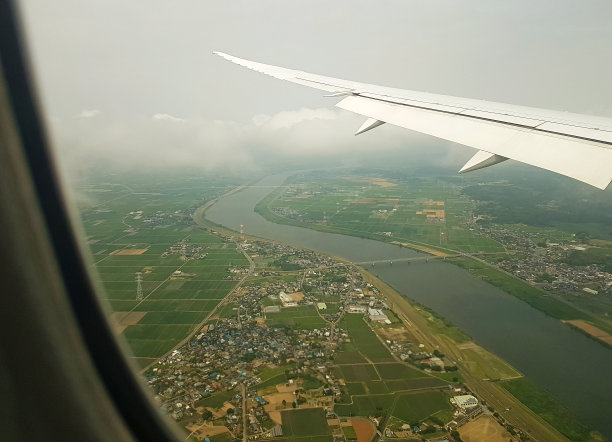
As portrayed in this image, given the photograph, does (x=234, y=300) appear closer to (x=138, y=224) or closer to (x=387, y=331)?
(x=387, y=331)

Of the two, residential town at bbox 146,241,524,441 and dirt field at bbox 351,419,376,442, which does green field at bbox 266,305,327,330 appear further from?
dirt field at bbox 351,419,376,442

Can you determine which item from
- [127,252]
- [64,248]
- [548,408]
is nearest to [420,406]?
[548,408]

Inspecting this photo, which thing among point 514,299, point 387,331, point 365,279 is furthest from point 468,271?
point 387,331

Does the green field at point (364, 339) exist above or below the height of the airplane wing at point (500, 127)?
below

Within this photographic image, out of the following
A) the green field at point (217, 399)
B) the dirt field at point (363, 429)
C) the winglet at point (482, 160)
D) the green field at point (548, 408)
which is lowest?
the green field at point (548, 408)

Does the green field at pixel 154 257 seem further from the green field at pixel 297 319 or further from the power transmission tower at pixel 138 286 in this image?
the green field at pixel 297 319

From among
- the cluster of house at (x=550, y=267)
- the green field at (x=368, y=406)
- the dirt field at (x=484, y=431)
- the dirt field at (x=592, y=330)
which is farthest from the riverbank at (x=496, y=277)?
the green field at (x=368, y=406)
